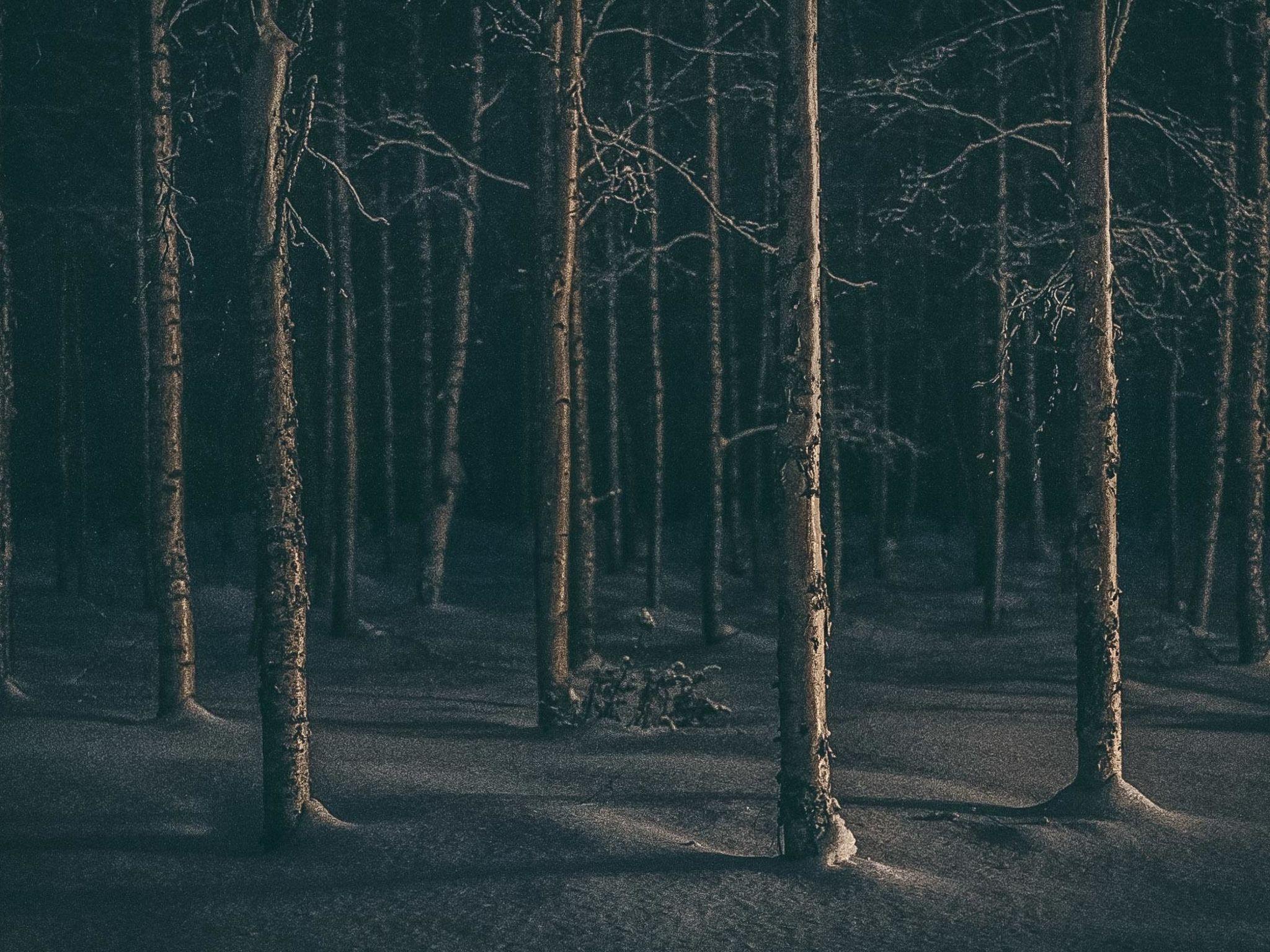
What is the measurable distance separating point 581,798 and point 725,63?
14.2 meters

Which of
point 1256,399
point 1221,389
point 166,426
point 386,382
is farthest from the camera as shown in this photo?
point 386,382

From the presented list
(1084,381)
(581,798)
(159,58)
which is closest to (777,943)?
(581,798)

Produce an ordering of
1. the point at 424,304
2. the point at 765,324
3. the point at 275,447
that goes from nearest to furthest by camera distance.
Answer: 1. the point at 275,447
2. the point at 424,304
3. the point at 765,324

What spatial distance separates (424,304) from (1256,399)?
44.4 ft

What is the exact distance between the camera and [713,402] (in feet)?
64.5

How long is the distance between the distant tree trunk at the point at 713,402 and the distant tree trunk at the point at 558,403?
20.9ft

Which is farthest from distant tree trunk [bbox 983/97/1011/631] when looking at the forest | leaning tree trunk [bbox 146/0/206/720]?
leaning tree trunk [bbox 146/0/206/720]

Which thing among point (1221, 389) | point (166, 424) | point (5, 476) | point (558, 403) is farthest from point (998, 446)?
point (5, 476)

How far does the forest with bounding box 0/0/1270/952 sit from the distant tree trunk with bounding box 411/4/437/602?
0.19 meters

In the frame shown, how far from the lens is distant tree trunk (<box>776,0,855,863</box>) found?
321 inches

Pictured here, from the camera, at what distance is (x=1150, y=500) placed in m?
40.7

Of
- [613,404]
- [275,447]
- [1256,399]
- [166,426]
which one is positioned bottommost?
[275,447]

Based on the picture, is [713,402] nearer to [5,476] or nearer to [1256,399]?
[1256,399]

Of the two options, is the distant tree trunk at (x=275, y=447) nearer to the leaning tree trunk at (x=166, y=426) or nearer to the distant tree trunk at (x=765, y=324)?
the leaning tree trunk at (x=166, y=426)
